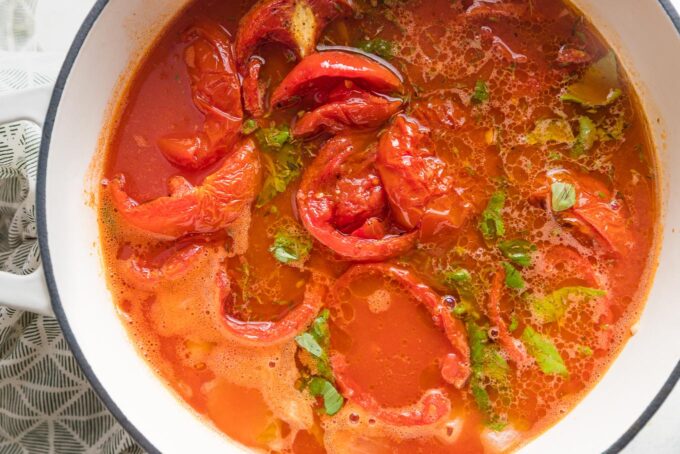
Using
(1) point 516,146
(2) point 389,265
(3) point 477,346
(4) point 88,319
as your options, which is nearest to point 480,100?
(1) point 516,146

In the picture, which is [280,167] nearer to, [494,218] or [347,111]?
[347,111]

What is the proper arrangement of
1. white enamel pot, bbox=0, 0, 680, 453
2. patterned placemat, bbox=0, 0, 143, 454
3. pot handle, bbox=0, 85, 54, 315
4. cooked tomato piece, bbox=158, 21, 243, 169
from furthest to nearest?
patterned placemat, bbox=0, 0, 143, 454
cooked tomato piece, bbox=158, 21, 243, 169
white enamel pot, bbox=0, 0, 680, 453
pot handle, bbox=0, 85, 54, 315

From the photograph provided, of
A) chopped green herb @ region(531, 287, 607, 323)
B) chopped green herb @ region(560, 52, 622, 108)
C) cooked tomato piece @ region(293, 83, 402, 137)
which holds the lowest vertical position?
chopped green herb @ region(531, 287, 607, 323)

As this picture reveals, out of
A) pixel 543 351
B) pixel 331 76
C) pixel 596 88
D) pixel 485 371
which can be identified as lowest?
pixel 485 371

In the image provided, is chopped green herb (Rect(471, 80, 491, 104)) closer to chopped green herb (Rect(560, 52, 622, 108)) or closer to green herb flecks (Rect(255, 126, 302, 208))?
chopped green herb (Rect(560, 52, 622, 108))

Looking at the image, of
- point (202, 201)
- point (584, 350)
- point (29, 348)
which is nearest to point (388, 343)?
point (584, 350)

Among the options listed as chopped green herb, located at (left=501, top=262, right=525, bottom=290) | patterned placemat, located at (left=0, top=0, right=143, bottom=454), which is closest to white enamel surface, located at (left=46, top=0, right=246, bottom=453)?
patterned placemat, located at (left=0, top=0, right=143, bottom=454)

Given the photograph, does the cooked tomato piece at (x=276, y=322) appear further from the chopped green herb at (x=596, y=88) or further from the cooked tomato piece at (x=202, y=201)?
the chopped green herb at (x=596, y=88)
